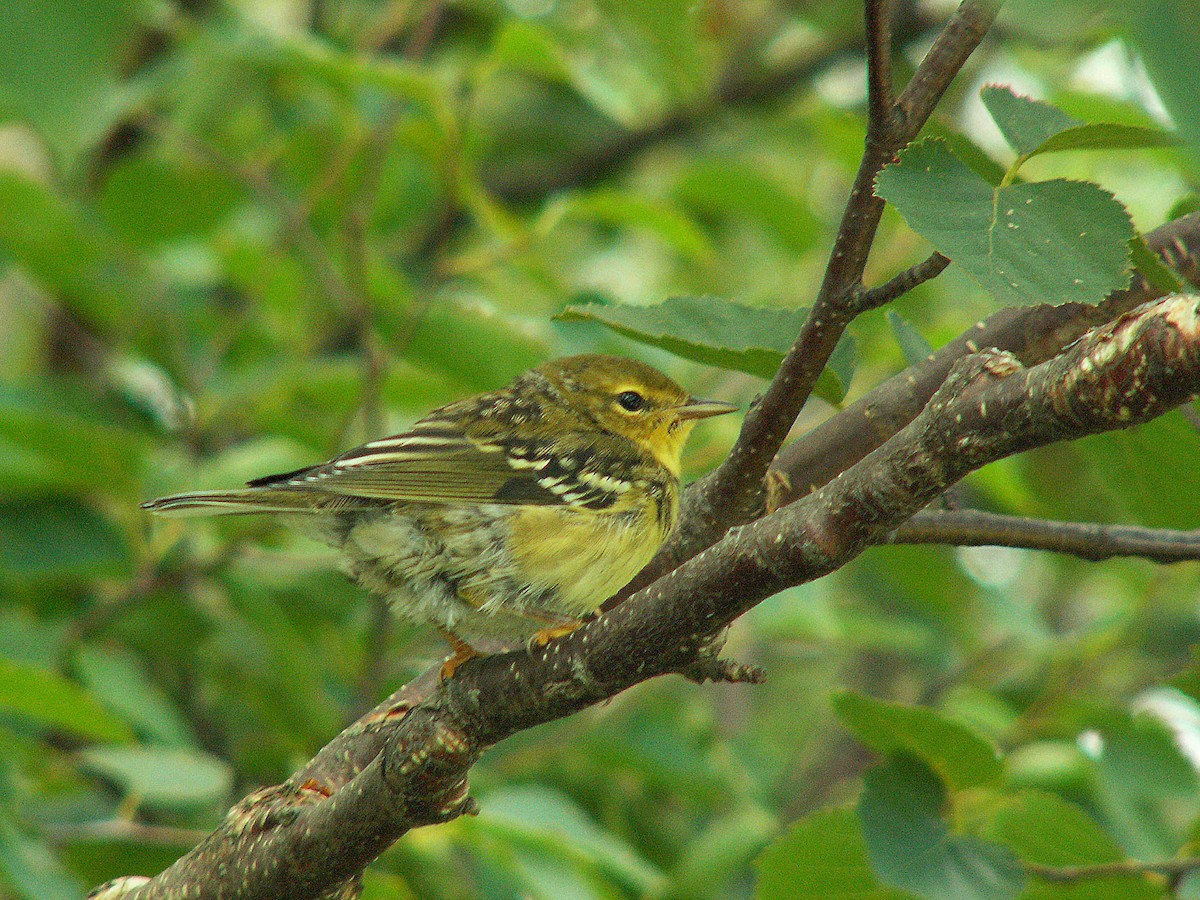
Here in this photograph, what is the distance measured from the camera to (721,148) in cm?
555

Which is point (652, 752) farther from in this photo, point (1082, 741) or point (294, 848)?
point (294, 848)

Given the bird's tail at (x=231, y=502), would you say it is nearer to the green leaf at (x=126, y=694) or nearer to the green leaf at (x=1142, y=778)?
the green leaf at (x=126, y=694)

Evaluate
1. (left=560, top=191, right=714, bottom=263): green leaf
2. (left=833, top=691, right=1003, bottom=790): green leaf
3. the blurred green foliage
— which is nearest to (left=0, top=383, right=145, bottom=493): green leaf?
the blurred green foliage

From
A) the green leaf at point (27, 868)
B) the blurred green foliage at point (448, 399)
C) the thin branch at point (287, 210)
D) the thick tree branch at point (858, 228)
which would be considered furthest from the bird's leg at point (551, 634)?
the thin branch at point (287, 210)

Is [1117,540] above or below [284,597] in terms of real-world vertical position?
below

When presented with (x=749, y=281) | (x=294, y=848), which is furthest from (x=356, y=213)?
(x=749, y=281)

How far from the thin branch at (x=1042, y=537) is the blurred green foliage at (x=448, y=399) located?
165 mm

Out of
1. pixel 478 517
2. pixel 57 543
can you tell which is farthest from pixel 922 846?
pixel 57 543

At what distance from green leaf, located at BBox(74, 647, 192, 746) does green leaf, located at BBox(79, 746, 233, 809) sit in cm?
23

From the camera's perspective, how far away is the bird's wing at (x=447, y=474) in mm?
2822

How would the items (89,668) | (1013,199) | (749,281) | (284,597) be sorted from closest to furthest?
(1013,199) < (89,668) < (284,597) < (749,281)

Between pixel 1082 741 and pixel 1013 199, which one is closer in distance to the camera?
pixel 1013 199

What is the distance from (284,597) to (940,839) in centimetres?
250

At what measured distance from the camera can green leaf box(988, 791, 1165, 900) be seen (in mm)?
2488
